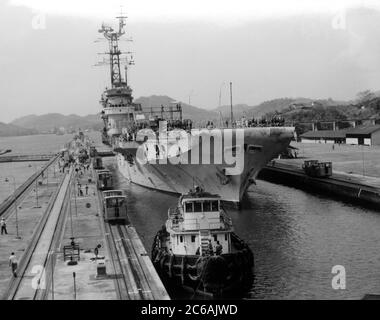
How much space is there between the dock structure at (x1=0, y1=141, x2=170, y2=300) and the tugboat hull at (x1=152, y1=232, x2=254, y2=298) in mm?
1411

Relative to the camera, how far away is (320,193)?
178ft

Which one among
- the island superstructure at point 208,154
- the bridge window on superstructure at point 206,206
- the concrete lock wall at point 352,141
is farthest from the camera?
the concrete lock wall at point 352,141

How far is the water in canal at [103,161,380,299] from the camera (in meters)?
25.8

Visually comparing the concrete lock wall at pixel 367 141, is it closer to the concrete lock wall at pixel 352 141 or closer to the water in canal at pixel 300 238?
the concrete lock wall at pixel 352 141

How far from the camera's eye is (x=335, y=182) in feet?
177

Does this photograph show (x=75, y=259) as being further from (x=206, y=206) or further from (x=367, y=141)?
(x=367, y=141)

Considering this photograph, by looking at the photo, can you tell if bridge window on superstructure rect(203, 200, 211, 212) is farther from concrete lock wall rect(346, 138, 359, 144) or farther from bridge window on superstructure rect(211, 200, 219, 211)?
concrete lock wall rect(346, 138, 359, 144)

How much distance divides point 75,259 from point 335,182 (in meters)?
34.5

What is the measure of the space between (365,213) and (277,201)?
30.4ft

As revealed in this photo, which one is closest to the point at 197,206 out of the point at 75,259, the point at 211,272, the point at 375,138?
the point at 211,272

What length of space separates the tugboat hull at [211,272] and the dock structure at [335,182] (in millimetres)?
22129

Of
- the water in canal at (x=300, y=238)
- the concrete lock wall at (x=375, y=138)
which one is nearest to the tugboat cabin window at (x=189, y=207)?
the water in canal at (x=300, y=238)

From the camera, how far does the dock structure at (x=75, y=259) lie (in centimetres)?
2122
